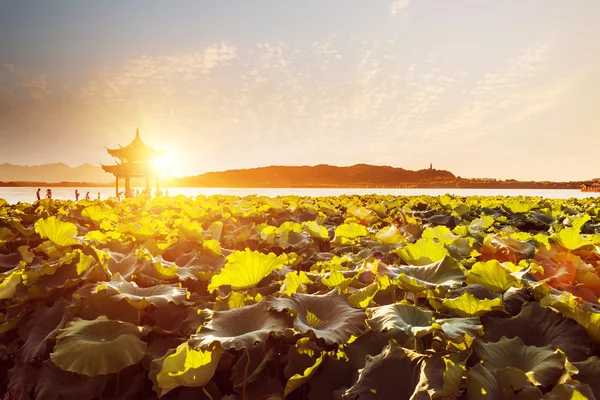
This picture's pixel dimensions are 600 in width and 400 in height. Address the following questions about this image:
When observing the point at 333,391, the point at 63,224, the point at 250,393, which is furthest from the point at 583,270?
the point at 63,224

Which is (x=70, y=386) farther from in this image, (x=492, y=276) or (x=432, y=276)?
(x=492, y=276)

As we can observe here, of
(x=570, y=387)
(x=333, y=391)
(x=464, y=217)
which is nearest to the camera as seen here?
(x=570, y=387)

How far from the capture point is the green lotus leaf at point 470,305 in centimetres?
134

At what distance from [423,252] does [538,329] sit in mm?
580

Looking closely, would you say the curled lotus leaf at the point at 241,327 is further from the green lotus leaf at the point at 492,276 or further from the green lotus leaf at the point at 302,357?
the green lotus leaf at the point at 492,276

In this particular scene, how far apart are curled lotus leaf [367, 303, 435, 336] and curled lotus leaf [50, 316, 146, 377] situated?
82 centimetres

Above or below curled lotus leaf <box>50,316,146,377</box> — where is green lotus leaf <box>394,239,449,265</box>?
above

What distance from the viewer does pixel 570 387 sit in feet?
3.30

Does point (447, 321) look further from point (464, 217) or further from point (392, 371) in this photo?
point (464, 217)

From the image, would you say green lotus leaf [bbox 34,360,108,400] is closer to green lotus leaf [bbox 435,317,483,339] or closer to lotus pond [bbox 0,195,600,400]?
lotus pond [bbox 0,195,600,400]

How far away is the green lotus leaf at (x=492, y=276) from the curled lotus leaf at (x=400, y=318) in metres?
0.31

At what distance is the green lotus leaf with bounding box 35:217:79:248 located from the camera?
2.48m

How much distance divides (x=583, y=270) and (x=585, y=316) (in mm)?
691

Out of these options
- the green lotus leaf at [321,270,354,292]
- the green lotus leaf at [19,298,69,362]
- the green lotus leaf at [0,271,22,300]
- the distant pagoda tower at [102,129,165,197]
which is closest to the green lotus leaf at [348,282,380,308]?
the green lotus leaf at [321,270,354,292]
